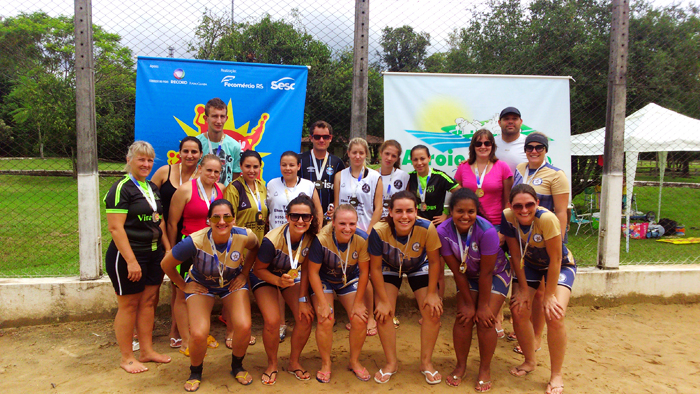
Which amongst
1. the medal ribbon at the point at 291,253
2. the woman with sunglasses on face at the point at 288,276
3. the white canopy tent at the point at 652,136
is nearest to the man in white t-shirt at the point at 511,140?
the woman with sunglasses on face at the point at 288,276

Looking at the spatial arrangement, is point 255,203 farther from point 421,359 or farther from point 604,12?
point 604,12

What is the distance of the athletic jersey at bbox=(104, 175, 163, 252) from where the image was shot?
3404 millimetres

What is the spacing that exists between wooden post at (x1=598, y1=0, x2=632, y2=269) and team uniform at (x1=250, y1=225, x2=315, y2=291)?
12.1 ft

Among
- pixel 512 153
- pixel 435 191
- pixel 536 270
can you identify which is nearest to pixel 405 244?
pixel 435 191

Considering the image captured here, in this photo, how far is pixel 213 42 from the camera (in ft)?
17.7

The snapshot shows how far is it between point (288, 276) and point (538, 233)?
6.52 ft

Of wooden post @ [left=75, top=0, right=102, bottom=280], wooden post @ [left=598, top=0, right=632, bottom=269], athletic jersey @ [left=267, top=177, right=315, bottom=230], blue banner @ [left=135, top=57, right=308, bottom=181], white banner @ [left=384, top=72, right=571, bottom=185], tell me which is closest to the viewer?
athletic jersey @ [left=267, top=177, right=315, bottom=230]

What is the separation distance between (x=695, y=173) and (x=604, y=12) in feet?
34.9

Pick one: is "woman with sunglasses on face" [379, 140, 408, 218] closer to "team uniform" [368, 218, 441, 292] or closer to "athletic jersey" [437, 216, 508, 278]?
"team uniform" [368, 218, 441, 292]

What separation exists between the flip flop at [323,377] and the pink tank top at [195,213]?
5.16ft

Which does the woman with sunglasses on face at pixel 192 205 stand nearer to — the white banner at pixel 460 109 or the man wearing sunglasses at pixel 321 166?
the man wearing sunglasses at pixel 321 166

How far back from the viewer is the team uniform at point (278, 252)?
11.1 feet

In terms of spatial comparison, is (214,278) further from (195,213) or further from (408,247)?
(408,247)

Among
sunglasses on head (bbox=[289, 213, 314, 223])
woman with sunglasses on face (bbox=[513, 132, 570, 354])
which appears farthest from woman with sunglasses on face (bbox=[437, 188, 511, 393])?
sunglasses on head (bbox=[289, 213, 314, 223])
